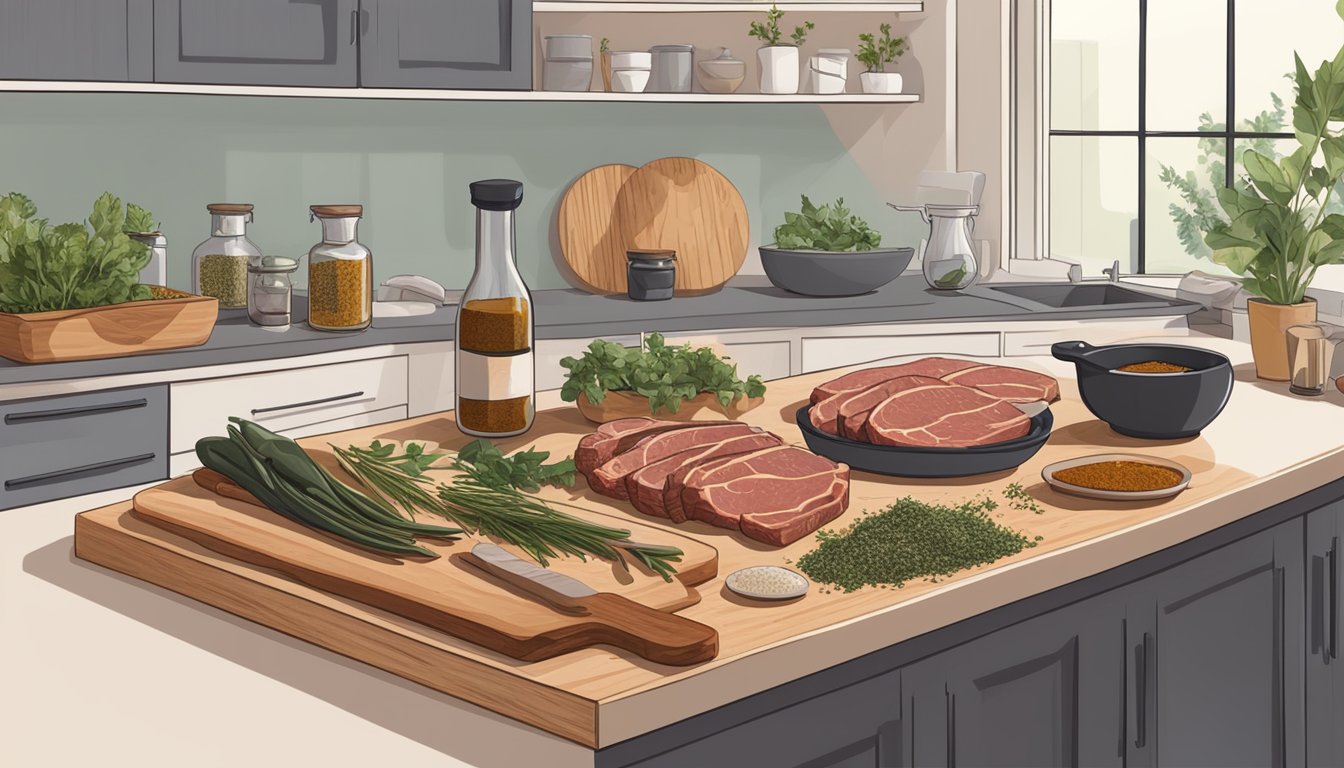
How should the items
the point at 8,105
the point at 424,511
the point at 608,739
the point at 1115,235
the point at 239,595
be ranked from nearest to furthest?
the point at 608,739 → the point at 239,595 → the point at 424,511 → the point at 8,105 → the point at 1115,235

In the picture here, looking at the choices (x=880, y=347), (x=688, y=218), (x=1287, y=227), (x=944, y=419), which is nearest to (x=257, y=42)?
(x=688, y=218)

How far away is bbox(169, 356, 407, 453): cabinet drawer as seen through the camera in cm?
306

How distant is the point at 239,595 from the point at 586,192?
309 cm

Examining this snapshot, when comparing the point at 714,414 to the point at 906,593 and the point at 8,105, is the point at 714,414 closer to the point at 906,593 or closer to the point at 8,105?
the point at 906,593

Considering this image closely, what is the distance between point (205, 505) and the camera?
1.54 metres

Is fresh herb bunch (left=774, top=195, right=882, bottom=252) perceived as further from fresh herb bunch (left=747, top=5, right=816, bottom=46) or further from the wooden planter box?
the wooden planter box

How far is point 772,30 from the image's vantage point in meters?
4.22

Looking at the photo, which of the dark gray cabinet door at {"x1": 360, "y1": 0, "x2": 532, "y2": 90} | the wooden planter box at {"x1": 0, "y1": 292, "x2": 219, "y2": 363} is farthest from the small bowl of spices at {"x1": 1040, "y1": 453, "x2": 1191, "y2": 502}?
the dark gray cabinet door at {"x1": 360, "y1": 0, "x2": 532, "y2": 90}

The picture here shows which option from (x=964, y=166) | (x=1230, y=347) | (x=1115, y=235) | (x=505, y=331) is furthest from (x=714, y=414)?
(x=1115, y=235)

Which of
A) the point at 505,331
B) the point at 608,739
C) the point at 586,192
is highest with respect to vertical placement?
the point at 586,192

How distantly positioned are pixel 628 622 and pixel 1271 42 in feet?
45.3

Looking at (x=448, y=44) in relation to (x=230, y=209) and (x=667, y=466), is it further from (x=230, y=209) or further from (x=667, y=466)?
(x=667, y=466)

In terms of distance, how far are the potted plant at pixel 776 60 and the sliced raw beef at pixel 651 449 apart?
2.53 metres

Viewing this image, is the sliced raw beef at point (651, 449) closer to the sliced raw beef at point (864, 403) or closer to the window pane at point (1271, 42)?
the sliced raw beef at point (864, 403)
